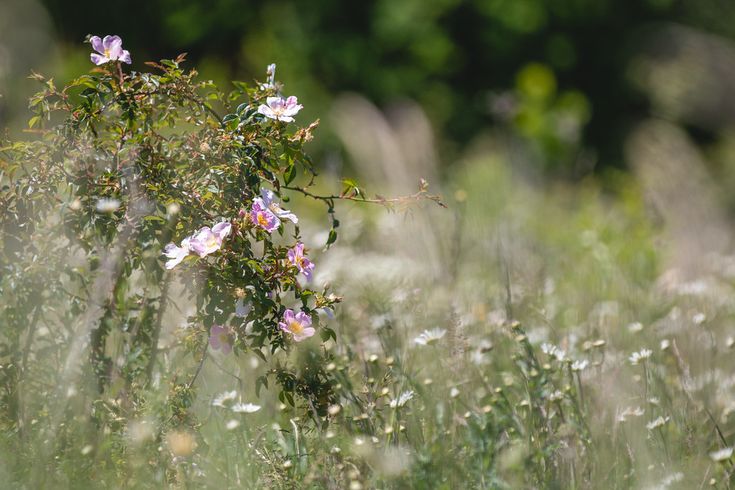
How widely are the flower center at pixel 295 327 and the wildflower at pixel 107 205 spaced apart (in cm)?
51

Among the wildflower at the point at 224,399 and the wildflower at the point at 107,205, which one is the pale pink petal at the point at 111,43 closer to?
the wildflower at the point at 107,205

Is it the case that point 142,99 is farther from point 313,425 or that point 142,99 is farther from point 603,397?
point 603,397

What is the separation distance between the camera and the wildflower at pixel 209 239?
2168mm

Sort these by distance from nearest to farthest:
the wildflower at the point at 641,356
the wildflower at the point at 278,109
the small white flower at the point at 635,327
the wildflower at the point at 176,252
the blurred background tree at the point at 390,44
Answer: the wildflower at the point at 176,252 < the wildflower at the point at 278,109 < the wildflower at the point at 641,356 < the small white flower at the point at 635,327 < the blurred background tree at the point at 390,44

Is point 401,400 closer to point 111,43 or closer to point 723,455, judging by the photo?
point 723,455

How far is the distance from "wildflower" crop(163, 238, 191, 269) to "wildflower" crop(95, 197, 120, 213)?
17 cm

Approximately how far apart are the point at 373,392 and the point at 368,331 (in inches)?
27.1

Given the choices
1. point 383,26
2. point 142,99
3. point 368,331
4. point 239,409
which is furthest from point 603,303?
point 383,26

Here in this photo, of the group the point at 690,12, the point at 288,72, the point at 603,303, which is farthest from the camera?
the point at 690,12

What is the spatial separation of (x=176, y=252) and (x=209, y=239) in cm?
9

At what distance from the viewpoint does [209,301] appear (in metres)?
2.30

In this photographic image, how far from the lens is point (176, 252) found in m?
2.21

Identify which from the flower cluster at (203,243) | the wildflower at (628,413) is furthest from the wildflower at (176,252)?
the wildflower at (628,413)

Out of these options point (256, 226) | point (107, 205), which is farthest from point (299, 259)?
point (107, 205)
